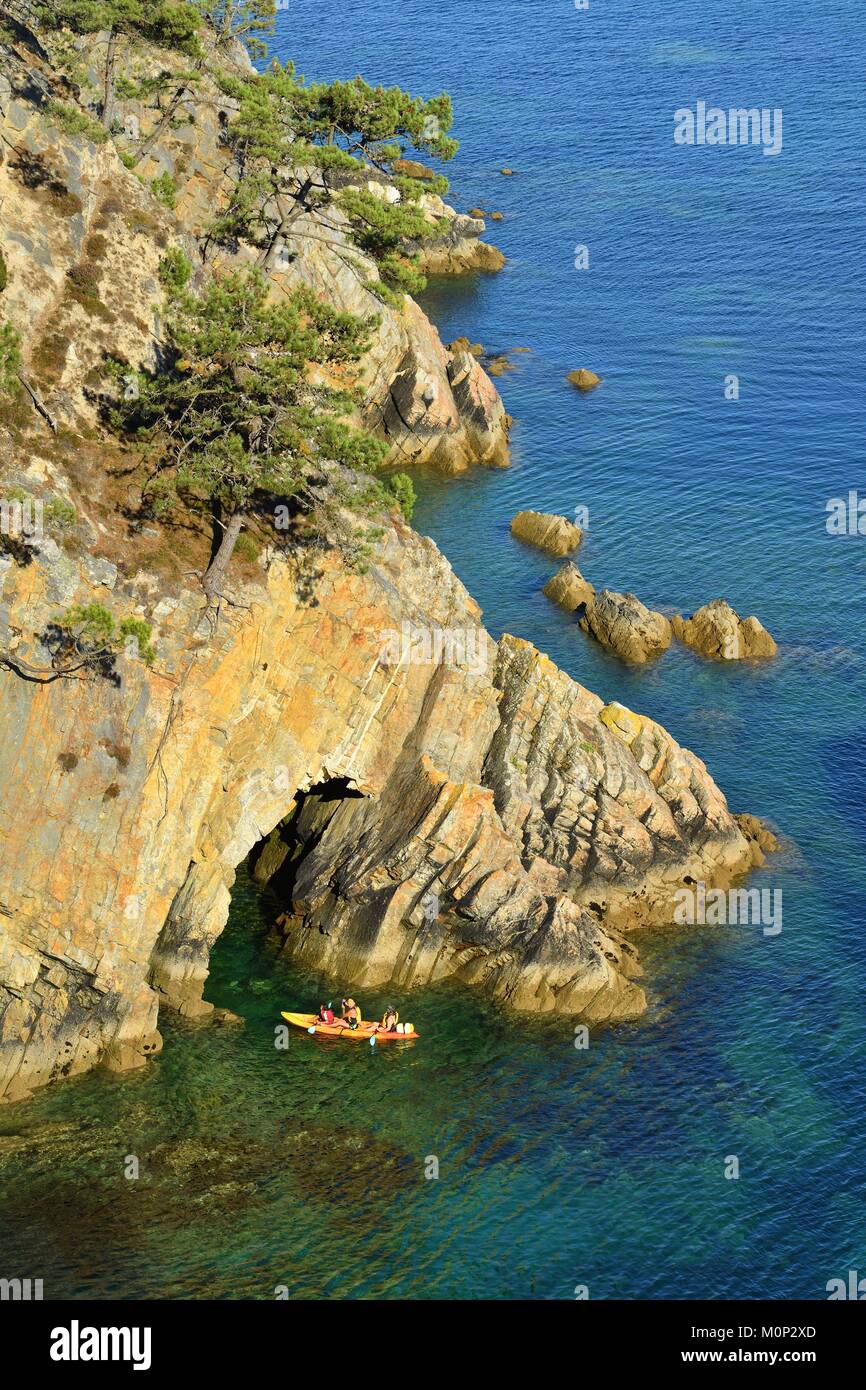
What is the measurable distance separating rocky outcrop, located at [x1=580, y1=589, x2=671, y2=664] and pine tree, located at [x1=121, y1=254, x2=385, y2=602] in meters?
30.8

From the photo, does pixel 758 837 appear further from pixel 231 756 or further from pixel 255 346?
pixel 255 346

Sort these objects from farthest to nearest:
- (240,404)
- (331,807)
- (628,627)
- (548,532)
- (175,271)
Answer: (548,532) → (628,627) → (331,807) → (240,404) → (175,271)

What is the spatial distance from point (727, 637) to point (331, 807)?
31910 millimetres

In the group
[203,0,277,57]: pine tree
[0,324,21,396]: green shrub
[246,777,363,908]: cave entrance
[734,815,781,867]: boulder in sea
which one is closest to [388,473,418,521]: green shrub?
[246,777,363,908]: cave entrance

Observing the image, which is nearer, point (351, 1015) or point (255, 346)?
point (255, 346)

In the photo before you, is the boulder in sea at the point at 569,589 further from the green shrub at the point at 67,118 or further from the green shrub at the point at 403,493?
the green shrub at the point at 67,118

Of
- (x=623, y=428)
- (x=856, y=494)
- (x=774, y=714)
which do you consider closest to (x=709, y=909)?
(x=774, y=714)

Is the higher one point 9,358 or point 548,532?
point 548,532

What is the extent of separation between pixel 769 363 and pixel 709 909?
71257 millimetres

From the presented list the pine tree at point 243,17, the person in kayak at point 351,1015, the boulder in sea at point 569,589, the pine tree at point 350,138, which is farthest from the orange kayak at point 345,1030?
→ the pine tree at point 243,17

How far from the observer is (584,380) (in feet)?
413

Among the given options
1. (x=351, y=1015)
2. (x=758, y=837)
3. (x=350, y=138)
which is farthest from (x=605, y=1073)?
(x=350, y=138)

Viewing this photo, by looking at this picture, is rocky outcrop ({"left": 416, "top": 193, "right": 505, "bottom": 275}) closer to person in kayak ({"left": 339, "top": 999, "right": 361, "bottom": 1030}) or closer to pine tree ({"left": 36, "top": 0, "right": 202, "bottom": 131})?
pine tree ({"left": 36, "top": 0, "right": 202, "bottom": 131})

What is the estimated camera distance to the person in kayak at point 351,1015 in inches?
2461
